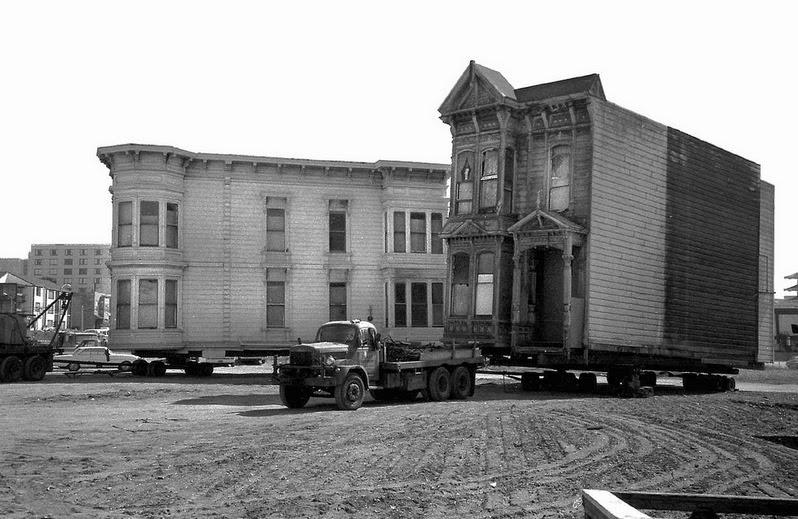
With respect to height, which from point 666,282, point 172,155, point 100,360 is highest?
point 172,155

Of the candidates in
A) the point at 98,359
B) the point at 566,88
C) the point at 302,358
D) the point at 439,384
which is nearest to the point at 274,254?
the point at 98,359

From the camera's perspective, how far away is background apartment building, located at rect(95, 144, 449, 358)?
33281 mm

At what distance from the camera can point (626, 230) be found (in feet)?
→ 92.0

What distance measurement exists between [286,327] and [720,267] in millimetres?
17436

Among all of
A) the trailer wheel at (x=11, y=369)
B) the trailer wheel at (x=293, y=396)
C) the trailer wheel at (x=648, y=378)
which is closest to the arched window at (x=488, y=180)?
the trailer wheel at (x=648, y=378)

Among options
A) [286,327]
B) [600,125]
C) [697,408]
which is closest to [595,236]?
[600,125]

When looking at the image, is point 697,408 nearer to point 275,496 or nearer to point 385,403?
point 385,403

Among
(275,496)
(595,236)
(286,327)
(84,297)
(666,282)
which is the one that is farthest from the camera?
(84,297)

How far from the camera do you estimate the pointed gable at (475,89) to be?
28797 millimetres

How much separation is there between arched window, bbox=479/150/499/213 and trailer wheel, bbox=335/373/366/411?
1032cm

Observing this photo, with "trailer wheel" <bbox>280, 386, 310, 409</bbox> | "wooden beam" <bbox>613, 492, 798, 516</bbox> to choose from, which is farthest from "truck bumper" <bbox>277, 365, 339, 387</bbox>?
"wooden beam" <bbox>613, 492, 798, 516</bbox>

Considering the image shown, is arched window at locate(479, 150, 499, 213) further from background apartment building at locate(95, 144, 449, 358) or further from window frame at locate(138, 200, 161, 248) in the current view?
window frame at locate(138, 200, 161, 248)

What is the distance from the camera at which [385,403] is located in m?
23.2

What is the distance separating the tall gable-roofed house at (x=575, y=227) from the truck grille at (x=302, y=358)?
8.97 meters
